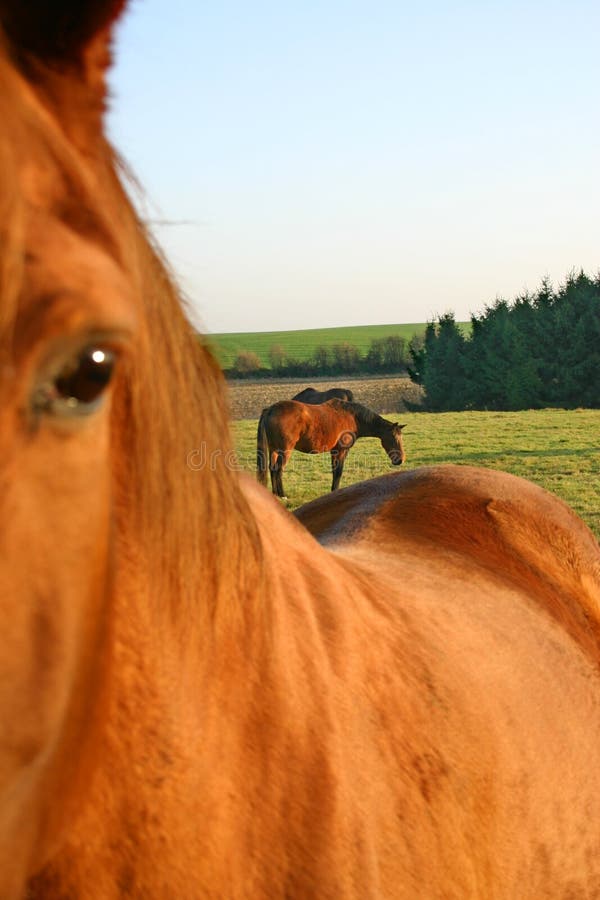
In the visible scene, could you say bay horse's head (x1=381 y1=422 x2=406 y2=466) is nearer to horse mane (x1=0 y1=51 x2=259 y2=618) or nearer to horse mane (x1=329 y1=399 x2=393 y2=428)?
horse mane (x1=329 y1=399 x2=393 y2=428)

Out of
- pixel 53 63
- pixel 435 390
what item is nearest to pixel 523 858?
pixel 53 63

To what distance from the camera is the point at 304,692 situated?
1229 millimetres

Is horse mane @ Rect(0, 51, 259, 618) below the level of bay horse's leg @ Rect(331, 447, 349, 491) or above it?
above

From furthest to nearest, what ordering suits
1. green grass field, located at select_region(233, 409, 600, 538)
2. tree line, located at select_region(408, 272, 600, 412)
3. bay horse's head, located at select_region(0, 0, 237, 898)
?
tree line, located at select_region(408, 272, 600, 412), green grass field, located at select_region(233, 409, 600, 538), bay horse's head, located at select_region(0, 0, 237, 898)

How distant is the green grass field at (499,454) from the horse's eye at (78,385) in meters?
10.4

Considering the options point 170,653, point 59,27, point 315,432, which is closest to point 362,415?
point 315,432

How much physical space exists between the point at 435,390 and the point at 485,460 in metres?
21.6

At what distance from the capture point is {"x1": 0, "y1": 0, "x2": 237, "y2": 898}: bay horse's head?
0.71 metres

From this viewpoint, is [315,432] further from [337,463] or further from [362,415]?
[362,415]

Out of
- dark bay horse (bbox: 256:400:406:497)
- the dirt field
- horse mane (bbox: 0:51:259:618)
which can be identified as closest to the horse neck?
dark bay horse (bbox: 256:400:406:497)

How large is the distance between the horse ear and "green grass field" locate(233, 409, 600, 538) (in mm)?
10330

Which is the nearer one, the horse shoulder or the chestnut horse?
the chestnut horse

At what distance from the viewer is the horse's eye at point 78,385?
2.39 ft

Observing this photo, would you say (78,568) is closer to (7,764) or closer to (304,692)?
(7,764)
